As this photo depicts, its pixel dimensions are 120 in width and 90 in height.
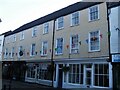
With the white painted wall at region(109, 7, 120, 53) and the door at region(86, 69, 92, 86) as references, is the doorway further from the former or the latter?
the white painted wall at region(109, 7, 120, 53)

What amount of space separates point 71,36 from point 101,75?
18.5 ft

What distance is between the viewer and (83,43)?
20.9 meters

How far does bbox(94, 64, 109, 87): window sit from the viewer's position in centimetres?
1825

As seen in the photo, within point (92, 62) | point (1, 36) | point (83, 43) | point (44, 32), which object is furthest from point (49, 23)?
point (1, 36)

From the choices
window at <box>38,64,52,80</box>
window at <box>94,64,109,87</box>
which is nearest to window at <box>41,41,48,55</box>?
window at <box>38,64,52,80</box>

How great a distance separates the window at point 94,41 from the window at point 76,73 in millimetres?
2269

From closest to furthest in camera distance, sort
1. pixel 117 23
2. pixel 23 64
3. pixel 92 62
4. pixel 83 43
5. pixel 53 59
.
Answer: pixel 117 23
pixel 92 62
pixel 83 43
pixel 53 59
pixel 23 64

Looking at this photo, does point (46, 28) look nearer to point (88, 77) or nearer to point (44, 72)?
point (44, 72)

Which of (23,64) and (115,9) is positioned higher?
(115,9)

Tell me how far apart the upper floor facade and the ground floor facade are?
21.9 inches

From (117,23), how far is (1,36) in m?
28.9

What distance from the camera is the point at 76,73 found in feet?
70.8

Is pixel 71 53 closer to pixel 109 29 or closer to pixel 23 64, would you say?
pixel 109 29

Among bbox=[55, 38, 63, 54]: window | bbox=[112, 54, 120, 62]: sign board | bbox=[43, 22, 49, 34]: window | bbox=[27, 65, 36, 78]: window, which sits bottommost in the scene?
bbox=[27, 65, 36, 78]: window
